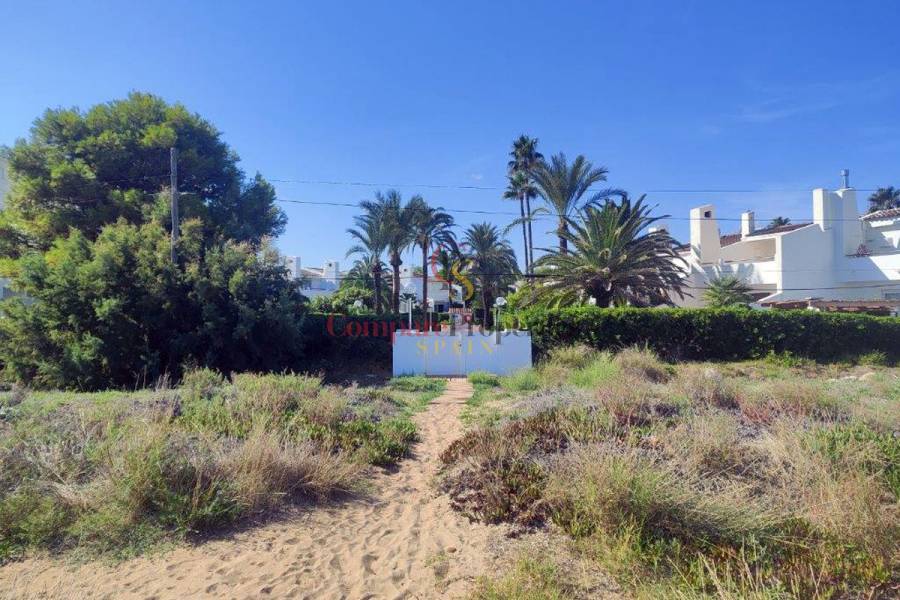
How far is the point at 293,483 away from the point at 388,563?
1.56 metres

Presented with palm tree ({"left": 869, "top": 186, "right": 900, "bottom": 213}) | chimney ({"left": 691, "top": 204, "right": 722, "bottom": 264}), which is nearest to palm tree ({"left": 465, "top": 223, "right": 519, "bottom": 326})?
chimney ({"left": 691, "top": 204, "right": 722, "bottom": 264})

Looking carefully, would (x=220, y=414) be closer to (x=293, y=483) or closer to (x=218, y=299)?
(x=293, y=483)

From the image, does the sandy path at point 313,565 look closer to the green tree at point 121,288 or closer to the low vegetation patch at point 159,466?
the low vegetation patch at point 159,466

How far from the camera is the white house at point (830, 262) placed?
2675 centimetres

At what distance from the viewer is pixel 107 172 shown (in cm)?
1816

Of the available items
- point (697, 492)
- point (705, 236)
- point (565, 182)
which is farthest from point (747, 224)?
point (697, 492)

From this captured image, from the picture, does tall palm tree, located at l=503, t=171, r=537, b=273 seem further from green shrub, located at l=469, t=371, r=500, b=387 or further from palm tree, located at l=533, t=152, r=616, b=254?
green shrub, located at l=469, t=371, r=500, b=387

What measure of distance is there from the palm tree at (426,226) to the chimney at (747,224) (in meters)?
19.6

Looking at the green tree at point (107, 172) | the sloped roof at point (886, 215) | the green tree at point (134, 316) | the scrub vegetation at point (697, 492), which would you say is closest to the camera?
the scrub vegetation at point (697, 492)

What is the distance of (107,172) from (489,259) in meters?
24.3

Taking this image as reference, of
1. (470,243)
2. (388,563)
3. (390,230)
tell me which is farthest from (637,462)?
(470,243)

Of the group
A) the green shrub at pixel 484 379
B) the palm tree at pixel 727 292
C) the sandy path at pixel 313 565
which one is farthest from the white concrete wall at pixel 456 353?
the palm tree at pixel 727 292

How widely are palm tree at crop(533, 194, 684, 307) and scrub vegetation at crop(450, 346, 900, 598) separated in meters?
11.8

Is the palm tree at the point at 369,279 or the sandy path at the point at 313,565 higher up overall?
the palm tree at the point at 369,279
